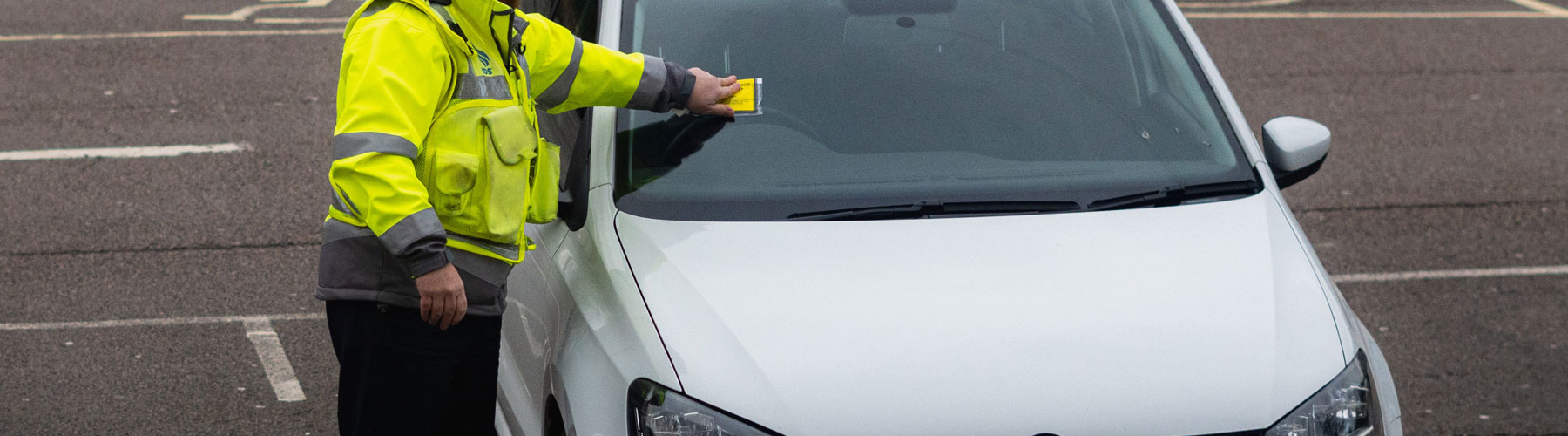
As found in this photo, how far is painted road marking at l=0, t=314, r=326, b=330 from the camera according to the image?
5.23m

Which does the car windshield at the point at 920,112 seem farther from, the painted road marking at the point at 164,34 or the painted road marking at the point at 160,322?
the painted road marking at the point at 164,34

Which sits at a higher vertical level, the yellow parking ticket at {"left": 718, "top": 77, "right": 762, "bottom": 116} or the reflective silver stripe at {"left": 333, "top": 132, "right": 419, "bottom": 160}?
the yellow parking ticket at {"left": 718, "top": 77, "right": 762, "bottom": 116}

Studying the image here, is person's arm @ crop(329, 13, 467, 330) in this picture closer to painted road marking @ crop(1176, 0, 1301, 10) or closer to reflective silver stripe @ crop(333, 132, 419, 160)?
reflective silver stripe @ crop(333, 132, 419, 160)

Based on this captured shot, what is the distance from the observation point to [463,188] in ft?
9.39

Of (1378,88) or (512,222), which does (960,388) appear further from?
(1378,88)

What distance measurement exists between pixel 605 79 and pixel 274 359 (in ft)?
7.28

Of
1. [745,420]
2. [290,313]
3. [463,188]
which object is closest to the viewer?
[745,420]

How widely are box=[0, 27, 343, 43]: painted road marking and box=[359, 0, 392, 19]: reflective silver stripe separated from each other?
7672 mm

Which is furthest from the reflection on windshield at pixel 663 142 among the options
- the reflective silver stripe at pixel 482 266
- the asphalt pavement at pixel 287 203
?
the asphalt pavement at pixel 287 203

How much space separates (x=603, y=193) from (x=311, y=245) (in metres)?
3.16

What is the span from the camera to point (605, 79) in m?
3.33

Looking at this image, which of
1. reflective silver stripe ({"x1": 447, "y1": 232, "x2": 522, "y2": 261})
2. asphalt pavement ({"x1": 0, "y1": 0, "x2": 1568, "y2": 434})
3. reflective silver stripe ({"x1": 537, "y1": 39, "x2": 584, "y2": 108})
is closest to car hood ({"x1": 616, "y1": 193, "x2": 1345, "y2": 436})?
reflective silver stripe ({"x1": 447, "y1": 232, "x2": 522, "y2": 261})

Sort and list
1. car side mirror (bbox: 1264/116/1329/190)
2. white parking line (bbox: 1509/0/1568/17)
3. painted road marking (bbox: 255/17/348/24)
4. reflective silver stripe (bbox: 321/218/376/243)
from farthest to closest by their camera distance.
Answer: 1. white parking line (bbox: 1509/0/1568/17)
2. painted road marking (bbox: 255/17/348/24)
3. car side mirror (bbox: 1264/116/1329/190)
4. reflective silver stripe (bbox: 321/218/376/243)

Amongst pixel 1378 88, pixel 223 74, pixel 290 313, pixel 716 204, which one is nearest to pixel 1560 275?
pixel 1378 88
